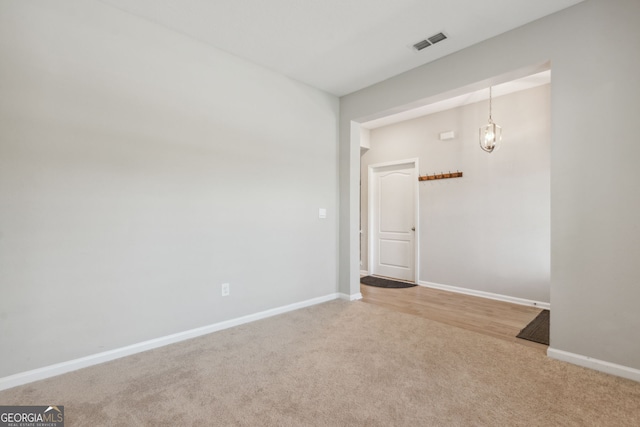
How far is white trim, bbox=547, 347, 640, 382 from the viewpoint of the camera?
2.09 meters

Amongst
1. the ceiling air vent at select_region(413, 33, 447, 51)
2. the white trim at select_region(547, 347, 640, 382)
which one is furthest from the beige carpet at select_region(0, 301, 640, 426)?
the ceiling air vent at select_region(413, 33, 447, 51)

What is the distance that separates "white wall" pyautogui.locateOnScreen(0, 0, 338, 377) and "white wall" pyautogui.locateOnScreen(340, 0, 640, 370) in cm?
258

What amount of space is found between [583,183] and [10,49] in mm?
4178

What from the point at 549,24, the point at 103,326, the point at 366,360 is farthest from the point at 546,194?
the point at 103,326

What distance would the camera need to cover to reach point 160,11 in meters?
2.45

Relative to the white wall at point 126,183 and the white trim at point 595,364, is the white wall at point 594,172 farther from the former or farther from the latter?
the white wall at point 126,183

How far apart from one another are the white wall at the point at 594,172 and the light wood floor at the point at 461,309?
559 millimetres

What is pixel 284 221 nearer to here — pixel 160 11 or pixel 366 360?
pixel 366 360

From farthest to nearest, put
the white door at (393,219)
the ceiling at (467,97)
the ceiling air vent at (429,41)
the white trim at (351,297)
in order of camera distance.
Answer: the white door at (393,219) → the white trim at (351,297) → the ceiling at (467,97) → the ceiling air vent at (429,41)

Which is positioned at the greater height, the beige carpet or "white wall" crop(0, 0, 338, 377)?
"white wall" crop(0, 0, 338, 377)

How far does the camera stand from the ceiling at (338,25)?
2.38m

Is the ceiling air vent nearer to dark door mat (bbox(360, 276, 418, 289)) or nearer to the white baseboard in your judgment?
the white baseboard

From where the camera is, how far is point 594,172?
7.42 ft

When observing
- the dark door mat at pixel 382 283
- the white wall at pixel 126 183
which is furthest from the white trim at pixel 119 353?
the dark door mat at pixel 382 283
